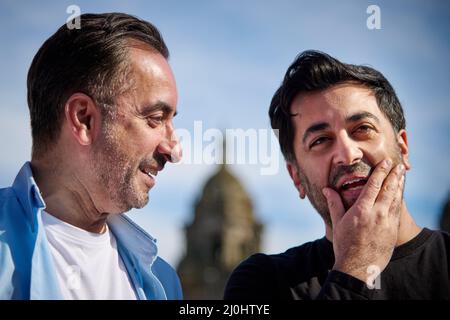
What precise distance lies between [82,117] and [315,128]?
→ 60.9 inches

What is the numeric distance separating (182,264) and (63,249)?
4676 cm

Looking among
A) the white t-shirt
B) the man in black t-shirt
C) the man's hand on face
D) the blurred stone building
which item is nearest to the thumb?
the man in black t-shirt

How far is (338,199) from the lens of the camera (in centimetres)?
441

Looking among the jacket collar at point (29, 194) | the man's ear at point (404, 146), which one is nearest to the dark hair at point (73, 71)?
the jacket collar at point (29, 194)

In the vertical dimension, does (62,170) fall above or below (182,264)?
above

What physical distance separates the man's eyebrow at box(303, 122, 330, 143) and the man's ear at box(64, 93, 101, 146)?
55.4 inches

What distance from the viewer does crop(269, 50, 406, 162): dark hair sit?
4.88 metres

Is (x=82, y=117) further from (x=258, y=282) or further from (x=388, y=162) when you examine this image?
(x=388, y=162)

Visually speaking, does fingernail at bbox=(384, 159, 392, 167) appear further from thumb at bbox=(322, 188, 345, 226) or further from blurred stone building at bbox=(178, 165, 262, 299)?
blurred stone building at bbox=(178, 165, 262, 299)

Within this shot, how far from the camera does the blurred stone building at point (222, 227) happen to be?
51094 mm

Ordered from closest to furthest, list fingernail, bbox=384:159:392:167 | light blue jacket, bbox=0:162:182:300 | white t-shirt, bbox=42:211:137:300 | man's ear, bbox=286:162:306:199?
light blue jacket, bbox=0:162:182:300 < white t-shirt, bbox=42:211:137:300 < fingernail, bbox=384:159:392:167 < man's ear, bbox=286:162:306:199

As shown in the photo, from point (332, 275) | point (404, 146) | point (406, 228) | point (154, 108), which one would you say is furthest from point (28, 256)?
point (404, 146)
